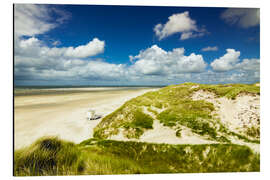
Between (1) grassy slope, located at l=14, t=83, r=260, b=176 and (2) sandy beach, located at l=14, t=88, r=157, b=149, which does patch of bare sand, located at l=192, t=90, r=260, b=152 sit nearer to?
(1) grassy slope, located at l=14, t=83, r=260, b=176

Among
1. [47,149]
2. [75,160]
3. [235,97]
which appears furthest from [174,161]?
[47,149]

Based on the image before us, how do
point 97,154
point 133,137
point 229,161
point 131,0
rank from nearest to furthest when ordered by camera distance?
point 229,161 → point 97,154 → point 133,137 → point 131,0

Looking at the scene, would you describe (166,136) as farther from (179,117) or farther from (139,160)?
(139,160)

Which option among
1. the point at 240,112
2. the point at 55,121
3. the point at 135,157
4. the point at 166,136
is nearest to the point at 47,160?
the point at 135,157

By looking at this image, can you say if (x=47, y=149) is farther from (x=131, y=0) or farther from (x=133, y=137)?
(x=131, y=0)

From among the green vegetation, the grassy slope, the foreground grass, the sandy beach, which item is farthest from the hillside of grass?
the sandy beach
